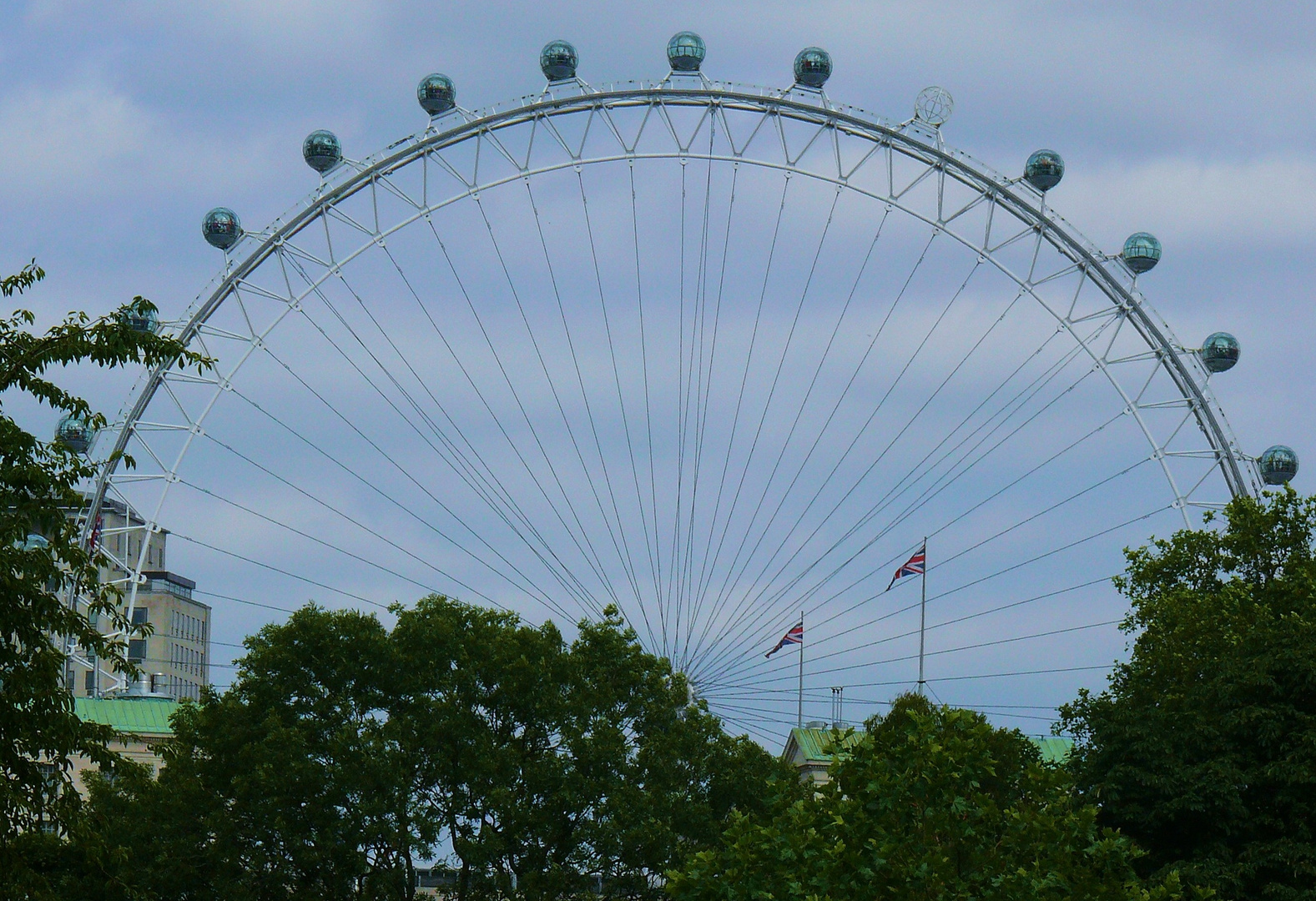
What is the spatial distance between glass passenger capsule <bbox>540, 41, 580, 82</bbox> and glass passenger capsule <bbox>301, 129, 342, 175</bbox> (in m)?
7.97

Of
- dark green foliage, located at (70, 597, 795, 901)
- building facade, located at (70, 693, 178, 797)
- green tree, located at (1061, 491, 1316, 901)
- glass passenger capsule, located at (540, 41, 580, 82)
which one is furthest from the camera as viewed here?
building facade, located at (70, 693, 178, 797)

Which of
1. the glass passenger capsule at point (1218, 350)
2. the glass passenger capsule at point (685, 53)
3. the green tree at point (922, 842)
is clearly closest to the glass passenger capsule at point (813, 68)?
the glass passenger capsule at point (685, 53)

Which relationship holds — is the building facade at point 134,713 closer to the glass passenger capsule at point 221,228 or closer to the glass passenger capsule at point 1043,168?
the glass passenger capsule at point 221,228

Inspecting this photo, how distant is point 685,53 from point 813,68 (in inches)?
181

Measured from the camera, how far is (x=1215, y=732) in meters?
47.0

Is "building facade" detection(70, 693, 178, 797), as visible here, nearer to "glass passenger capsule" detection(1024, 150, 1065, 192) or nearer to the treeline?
the treeline

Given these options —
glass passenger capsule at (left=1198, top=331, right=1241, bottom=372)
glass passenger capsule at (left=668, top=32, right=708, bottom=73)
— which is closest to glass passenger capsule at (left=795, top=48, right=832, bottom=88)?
glass passenger capsule at (left=668, top=32, right=708, bottom=73)

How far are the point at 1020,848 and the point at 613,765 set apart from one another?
24.7 m

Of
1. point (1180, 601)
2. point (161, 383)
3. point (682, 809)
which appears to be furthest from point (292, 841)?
point (1180, 601)

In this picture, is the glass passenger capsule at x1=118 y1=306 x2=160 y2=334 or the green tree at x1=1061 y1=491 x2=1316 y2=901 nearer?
the glass passenger capsule at x1=118 y1=306 x2=160 y2=334

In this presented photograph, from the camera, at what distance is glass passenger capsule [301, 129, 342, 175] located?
6512 cm

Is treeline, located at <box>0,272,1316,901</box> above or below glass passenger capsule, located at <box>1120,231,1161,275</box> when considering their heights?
below

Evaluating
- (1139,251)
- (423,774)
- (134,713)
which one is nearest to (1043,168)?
(1139,251)

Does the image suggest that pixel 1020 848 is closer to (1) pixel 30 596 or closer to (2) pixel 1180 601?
(1) pixel 30 596
